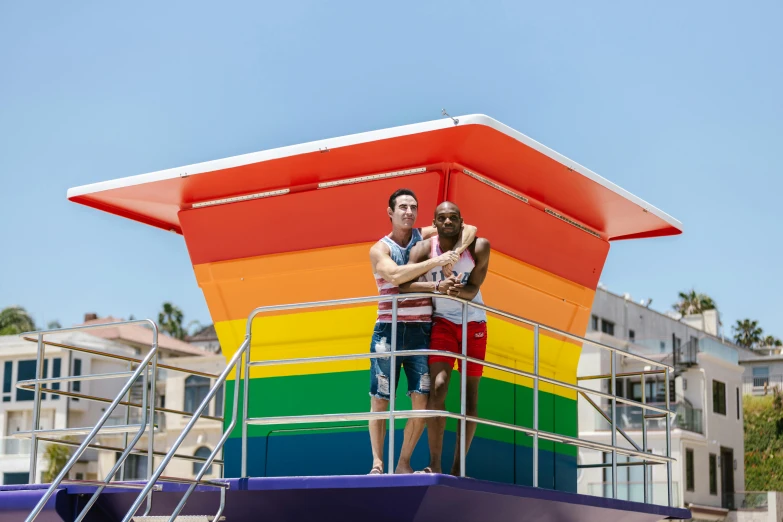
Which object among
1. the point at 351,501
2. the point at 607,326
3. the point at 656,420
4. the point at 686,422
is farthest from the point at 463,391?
the point at 607,326

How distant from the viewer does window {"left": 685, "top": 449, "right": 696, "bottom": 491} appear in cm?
4856

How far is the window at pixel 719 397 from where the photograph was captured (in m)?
52.7

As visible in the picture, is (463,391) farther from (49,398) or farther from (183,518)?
(49,398)

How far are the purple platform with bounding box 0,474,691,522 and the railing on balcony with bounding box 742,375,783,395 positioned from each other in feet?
217

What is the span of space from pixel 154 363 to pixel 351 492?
176 centimetres

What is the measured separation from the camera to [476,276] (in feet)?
26.5

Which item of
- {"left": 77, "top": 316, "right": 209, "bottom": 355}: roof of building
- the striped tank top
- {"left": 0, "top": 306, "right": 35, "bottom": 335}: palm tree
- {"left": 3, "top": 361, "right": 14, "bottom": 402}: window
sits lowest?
the striped tank top

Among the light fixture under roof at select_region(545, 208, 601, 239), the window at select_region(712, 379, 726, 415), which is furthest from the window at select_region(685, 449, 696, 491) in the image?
the light fixture under roof at select_region(545, 208, 601, 239)

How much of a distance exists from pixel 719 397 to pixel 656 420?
5892 millimetres

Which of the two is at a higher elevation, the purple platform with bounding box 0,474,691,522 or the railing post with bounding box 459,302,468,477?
the railing post with bounding box 459,302,468,477

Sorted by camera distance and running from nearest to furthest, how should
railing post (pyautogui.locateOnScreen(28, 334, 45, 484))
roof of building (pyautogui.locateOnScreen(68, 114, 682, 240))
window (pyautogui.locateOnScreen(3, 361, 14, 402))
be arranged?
1. roof of building (pyautogui.locateOnScreen(68, 114, 682, 240))
2. railing post (pyautogui.locateOnScreen(28, 334, 45, 484))
3. window (pyautogui.locateOnScreen(3, 361, 14, 402))

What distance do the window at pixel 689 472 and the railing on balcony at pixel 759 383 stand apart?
76.1 ft

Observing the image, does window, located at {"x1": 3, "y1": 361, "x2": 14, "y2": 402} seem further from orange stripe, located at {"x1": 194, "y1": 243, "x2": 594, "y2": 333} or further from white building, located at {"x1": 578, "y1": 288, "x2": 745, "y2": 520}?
orange stripe, located at {"x1": 194, "y1": 243, "x2": 594, "y2": 333}

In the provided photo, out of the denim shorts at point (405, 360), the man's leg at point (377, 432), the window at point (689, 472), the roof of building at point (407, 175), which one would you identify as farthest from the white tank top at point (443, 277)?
the window at point (689, 472)
